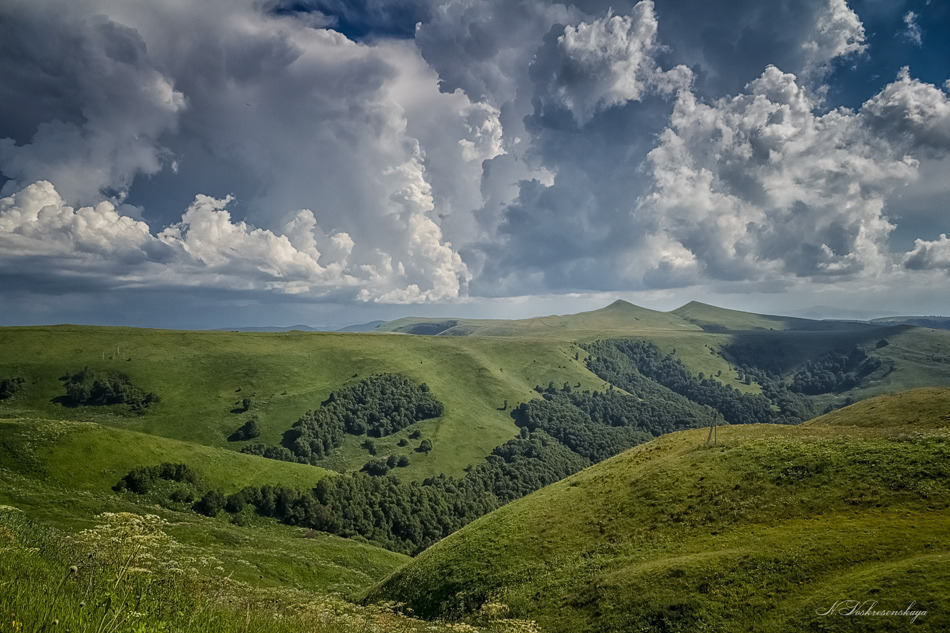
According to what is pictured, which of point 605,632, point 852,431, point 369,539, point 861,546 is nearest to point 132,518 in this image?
point 605,632

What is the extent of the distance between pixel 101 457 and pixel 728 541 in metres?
136

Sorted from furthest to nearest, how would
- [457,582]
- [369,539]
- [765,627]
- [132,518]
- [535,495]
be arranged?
[369,539]
[535,495]
[457,582]
[765,627]
[132,518]

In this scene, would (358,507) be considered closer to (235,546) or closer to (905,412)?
(235,546)

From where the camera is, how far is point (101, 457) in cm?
11131

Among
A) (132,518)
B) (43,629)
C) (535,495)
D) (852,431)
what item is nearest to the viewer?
(43,629)

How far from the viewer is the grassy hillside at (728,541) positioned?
28891mm

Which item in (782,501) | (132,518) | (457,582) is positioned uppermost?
(132,518)

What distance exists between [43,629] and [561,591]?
42259 millimetres

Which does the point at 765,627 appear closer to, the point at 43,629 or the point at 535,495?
the point at 43,629

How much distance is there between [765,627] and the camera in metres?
27.6

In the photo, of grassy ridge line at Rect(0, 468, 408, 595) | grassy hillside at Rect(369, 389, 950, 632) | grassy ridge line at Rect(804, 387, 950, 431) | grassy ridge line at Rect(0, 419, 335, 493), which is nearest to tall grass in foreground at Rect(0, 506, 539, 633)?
grassy hillside at Rect(369, 389, 950, 632)
